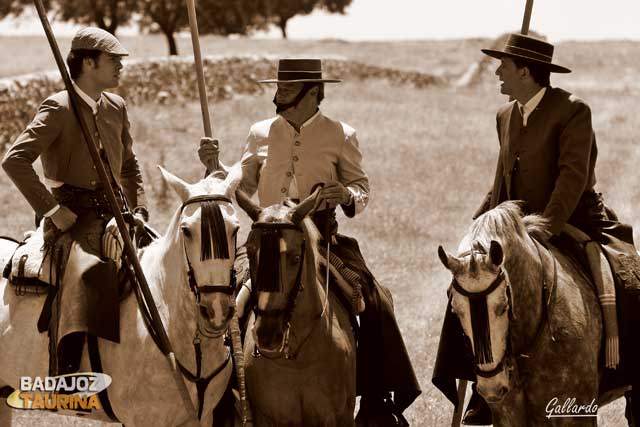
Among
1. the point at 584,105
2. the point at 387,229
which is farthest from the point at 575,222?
the point at 387,229

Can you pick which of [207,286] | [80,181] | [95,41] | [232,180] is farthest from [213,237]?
[95,41]

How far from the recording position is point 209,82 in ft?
97.1

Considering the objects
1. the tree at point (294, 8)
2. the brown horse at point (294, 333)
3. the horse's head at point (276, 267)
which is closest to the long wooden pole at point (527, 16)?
the brown horse at point (294, 333)

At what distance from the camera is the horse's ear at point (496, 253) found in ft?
19.9

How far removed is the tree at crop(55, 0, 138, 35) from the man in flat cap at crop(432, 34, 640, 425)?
36709 millimetres

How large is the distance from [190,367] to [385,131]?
2101 centimetres

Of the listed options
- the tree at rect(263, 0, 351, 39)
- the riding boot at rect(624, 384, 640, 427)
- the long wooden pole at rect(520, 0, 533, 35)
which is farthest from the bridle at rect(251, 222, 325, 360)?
the tree at rect(263, 0, 351, 39)

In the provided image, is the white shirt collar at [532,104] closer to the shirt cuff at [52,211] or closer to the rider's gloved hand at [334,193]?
the rider's gloved hand at [334,193]

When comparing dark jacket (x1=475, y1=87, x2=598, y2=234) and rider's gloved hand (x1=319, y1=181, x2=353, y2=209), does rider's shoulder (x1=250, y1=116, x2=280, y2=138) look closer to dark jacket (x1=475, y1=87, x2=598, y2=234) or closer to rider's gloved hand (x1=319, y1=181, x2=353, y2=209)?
rider's gloved hand (x1=319, y1=181, x2=353, y2=209)

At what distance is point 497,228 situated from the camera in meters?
6.45

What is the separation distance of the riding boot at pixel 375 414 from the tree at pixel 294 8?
57262 mm

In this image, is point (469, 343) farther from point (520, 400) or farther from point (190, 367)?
point (190, 367)

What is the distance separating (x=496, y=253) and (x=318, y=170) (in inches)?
71.8

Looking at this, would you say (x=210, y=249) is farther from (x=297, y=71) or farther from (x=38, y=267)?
(x=297, y=71)
